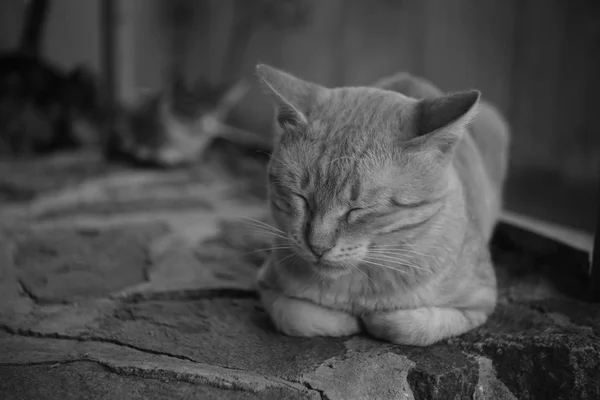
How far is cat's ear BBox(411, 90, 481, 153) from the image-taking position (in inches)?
62.6

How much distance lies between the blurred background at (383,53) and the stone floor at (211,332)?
97cm

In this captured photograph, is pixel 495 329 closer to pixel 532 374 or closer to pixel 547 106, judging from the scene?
pixel 532 374

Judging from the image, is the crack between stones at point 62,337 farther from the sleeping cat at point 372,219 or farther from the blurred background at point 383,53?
the blurred background at point 383,53

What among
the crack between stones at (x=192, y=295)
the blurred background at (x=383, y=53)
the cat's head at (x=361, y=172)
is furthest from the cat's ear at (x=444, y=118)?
the blurred background at (x=383, y=53)

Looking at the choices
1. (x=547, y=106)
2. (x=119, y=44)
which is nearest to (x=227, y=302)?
(x=547, y=106)

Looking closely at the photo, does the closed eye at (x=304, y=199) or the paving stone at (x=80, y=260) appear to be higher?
the closed eye at (x=304, y=199)

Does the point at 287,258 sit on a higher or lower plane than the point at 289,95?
lower

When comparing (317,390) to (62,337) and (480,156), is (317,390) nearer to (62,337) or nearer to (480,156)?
(62,337)

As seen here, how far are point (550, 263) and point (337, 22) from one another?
8.43 ft

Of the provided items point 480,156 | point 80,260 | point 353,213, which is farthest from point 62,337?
point 480,156

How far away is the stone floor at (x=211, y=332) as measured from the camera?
1625 millimetres

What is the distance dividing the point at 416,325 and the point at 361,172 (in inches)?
20.1

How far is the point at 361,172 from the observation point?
1.68m

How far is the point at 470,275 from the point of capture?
Result: 1973 mm
